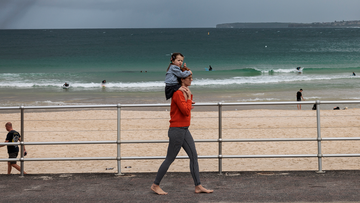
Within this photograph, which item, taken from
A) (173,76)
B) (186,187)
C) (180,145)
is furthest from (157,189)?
(173,76)

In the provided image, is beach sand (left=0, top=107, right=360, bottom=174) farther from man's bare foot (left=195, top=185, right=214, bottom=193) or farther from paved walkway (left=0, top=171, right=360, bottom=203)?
man's bare foot (left=195, top=185, right=214, bottom=193)

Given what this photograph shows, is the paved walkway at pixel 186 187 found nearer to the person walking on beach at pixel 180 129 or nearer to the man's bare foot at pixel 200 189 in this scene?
the man's bare foot at pixel 200 189

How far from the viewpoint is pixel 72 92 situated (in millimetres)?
27984

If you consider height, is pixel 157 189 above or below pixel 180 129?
below

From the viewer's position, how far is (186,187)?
15.6 feet

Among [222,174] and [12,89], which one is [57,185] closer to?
[222,174]

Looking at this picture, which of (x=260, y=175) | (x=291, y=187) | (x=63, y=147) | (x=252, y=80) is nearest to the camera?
(x=291, y=187)

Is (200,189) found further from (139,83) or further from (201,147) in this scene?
(139,83)

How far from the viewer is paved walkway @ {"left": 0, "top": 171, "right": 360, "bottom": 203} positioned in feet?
14.2

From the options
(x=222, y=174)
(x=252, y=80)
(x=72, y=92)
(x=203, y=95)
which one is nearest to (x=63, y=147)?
(x=222, y=174)

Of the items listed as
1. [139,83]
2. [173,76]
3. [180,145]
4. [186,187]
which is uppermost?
[139,83]

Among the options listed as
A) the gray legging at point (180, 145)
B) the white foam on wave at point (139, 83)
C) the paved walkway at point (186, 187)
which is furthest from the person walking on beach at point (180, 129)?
the white foam on wave at point (139, 83)

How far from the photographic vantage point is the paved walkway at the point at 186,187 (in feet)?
14.2

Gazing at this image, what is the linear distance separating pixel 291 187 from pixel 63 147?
787 cm
